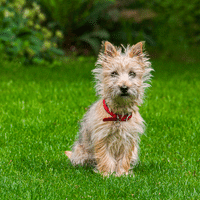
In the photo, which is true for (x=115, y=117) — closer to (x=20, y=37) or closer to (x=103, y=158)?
(x=103, y=158)

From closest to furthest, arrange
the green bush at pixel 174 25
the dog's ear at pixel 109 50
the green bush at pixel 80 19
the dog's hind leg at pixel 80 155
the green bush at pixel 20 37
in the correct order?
the dog's ear at pixel 109 50 → the dog's hind leg at pixel 80 155 → the green bush at pixel 20 37 → the green bush at pixel 80 19 → the green bush at pixel 174 25

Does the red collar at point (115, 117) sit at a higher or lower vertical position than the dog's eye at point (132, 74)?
lower

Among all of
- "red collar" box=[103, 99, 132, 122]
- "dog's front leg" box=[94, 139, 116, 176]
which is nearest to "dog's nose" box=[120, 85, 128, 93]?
"red collar" box=[103, 99, 132, 122]

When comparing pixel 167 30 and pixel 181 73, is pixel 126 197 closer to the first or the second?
pixel 181 73

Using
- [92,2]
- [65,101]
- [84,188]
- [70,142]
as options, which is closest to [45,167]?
[84,188]

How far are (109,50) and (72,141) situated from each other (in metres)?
2.07

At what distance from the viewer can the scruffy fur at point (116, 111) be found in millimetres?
4184

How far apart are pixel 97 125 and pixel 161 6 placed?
→ 606 inches

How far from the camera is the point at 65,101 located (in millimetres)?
8047

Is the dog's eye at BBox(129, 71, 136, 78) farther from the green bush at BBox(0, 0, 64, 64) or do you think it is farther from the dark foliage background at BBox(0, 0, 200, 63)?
the dark foliage background at BBox(0, 0, 200, 63)

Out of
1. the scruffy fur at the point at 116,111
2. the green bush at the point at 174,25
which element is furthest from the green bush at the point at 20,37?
the scruffy fur at the point at 116,111

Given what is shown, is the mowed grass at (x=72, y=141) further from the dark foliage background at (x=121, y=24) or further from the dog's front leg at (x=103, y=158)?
the dark foliage background at (x=121, y=24)

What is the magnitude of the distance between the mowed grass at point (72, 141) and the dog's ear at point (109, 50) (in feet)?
4.02

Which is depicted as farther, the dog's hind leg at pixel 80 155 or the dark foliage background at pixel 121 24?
the dark foliage background at pixel 121 24
